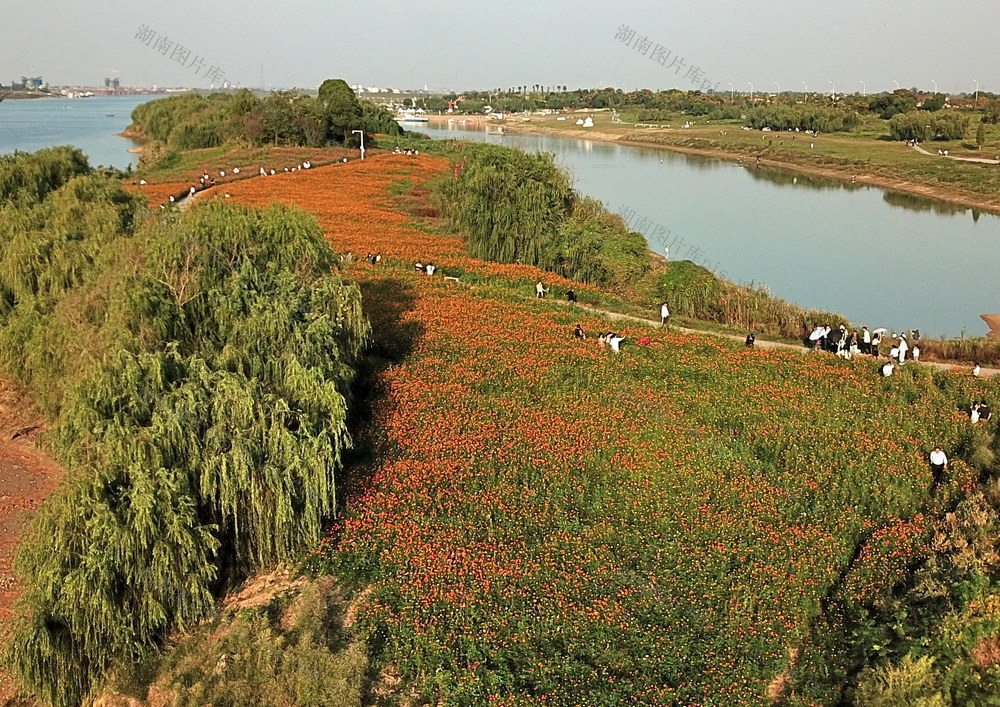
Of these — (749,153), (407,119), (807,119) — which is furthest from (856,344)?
(407,119)

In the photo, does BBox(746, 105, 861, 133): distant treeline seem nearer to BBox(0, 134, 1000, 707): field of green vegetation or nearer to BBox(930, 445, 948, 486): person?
BBox(0, 134, 1000, 707): field of green vegetation

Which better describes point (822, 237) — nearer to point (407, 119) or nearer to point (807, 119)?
point (807, 119)

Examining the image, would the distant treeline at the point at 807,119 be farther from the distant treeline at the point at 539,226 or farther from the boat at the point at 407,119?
the distant treeline at the point at 539,226

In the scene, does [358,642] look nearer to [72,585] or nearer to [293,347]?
[72,585]

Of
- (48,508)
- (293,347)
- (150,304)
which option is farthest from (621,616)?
(150,304)

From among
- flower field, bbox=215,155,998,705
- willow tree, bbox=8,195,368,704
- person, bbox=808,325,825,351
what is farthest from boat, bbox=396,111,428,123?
willow tree, bbox=8,195,368,704

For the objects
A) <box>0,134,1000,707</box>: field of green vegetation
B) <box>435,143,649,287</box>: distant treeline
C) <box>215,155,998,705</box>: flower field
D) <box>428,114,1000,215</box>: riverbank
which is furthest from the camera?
<box>428,114,1000,215</box>: riverbank

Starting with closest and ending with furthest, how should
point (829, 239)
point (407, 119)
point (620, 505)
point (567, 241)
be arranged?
1. point (620, 505)
2. point (567, 241)
3. point (829, 239)
4. point (407, 119)
